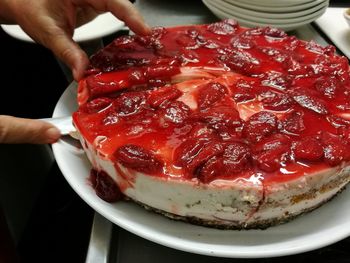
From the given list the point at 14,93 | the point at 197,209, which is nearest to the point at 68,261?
the point at 14,93

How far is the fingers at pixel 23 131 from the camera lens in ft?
3.56

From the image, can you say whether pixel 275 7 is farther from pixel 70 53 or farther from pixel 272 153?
pixel 272 153

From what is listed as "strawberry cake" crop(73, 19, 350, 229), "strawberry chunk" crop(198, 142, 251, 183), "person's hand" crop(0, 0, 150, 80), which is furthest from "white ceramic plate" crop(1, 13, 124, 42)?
"strawberry chunk" crop(198, 142, 251, 183)

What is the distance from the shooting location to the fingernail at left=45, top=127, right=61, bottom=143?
45.1 inches

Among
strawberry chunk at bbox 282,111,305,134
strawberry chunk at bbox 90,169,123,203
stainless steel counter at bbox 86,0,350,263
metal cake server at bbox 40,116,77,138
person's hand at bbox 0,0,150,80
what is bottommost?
stainless steel counter at bbox 86,0,350,263

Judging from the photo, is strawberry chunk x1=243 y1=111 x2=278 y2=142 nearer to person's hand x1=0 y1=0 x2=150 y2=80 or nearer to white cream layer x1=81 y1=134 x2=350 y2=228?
white cream layer x1=81 y1=134 x2=350 y2=228

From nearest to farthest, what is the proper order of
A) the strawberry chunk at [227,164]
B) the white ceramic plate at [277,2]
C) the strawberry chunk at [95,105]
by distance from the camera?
the strawberry chunk at [227,164] → the strawberry chunk at [95,105] → the white ceramic plate at [277,2]

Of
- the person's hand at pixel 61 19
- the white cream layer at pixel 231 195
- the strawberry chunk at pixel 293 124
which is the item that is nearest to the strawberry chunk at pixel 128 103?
the white cream layer at pixel 231 195

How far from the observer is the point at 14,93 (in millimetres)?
2521

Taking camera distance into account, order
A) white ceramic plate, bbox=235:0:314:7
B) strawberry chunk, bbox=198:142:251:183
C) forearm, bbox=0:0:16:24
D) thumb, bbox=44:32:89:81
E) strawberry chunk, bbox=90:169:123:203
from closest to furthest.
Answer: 1. strawberry chunk, bbox=198:142:251:183
2. strawberry chunk, bbox=90:169:123:203
3. thumb, bbox=44:32:89:81
4. forearm, bbox=0:0:16:24
5. white ceramic plate, bbox=235:0:314:7

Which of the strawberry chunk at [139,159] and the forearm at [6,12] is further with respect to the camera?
the forearm at [6,12]

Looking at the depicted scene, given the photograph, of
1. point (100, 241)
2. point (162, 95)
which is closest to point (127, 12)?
point (162, 95)

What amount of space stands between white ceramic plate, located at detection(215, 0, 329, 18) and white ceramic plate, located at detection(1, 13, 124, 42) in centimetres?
46

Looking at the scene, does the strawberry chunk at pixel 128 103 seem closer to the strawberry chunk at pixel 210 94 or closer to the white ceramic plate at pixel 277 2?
the strawberry chunk at pixel 210 94
